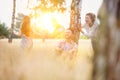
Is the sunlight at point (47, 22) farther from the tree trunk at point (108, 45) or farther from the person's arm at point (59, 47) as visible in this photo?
the tree trunk at point (108, 45)

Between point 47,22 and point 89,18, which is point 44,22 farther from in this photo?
point 89,18


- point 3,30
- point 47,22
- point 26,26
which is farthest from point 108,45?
point 3,30

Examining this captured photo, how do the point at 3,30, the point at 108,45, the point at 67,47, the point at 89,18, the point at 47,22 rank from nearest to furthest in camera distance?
the point at 108,45 < the point at 89,18 < the point at 47,22 < the point at 67,47 < the point at 3,30

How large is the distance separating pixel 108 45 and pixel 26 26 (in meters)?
1.64

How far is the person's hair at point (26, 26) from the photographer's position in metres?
1.77

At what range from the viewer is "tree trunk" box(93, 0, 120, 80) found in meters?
0.16

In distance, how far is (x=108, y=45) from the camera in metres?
0.16

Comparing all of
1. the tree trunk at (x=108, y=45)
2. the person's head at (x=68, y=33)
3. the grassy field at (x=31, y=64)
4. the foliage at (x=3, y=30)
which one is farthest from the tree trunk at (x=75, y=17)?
the tree trunk at (x=108, y=45)

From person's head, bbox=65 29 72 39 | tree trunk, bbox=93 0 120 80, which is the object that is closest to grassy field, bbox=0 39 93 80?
person's head, bbox=65 29 72 39

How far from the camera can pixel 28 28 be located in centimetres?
181

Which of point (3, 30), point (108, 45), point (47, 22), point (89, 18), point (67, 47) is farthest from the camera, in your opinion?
point (3, 30)

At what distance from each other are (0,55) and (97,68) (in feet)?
5.91

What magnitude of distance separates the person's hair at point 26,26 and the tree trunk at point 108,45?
161 cm

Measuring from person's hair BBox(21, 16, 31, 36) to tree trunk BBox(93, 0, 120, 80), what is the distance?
1.61 m
